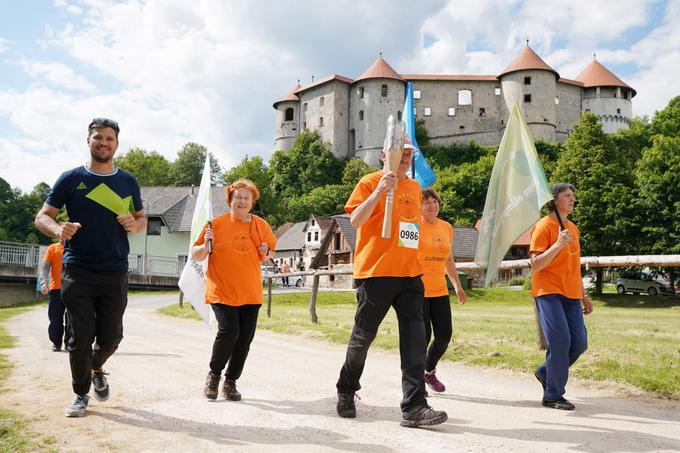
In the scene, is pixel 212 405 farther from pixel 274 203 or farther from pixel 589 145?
pixel 274 203

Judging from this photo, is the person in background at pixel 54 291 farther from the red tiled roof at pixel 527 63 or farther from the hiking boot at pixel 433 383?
the red tiled roof at pixel 527 63

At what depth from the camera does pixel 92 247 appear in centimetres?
479

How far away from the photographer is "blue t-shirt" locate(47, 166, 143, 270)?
479 cm

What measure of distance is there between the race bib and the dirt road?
1287 mm

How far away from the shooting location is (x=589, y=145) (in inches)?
1690

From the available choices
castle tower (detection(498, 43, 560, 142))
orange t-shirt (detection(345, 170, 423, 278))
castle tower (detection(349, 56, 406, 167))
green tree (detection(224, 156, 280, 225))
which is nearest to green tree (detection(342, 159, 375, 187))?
castle tower (detection(349, 56, 406, 167))

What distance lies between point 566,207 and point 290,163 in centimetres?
9352

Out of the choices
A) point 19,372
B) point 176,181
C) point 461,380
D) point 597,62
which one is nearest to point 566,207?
point 461,380

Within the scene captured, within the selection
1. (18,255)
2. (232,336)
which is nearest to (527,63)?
(18,255)

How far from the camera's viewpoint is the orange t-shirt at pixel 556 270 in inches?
209

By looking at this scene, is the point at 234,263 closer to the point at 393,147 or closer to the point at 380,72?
the point at 393,147

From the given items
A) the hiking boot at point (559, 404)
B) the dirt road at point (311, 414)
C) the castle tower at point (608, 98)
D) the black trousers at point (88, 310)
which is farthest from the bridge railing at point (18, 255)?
the castle tower at point (608, 98)

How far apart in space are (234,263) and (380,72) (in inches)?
3722

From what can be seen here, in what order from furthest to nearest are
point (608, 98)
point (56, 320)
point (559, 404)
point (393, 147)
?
point (608, 98)
point (56, 320)
point (559, 404)
point (393, 147)
